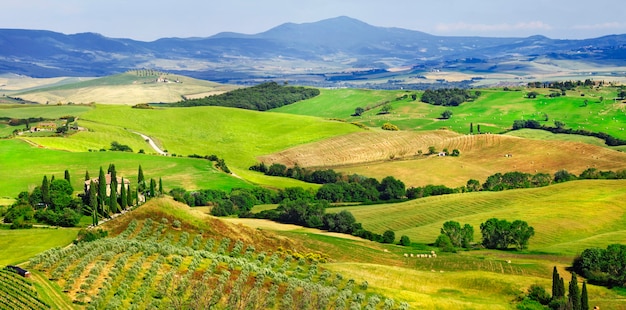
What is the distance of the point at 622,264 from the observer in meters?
85.9

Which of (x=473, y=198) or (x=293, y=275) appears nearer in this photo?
(x=293, y=275)

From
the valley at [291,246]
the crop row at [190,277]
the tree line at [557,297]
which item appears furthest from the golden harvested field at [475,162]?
the crop row at [190,277]

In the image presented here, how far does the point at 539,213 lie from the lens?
389 ft

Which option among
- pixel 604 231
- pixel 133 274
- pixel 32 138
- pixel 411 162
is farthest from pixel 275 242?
pixel 32 138

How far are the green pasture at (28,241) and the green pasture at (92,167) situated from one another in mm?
47776

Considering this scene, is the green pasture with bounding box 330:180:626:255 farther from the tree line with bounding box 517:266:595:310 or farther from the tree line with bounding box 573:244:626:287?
the tree line with bounding box 517:266:595:310

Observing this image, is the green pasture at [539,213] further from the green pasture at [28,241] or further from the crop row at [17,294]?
the crop row at [17,294]

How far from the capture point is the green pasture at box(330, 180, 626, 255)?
354 ft

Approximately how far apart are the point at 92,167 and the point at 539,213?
90.7 meters

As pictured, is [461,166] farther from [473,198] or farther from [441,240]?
[441,240]

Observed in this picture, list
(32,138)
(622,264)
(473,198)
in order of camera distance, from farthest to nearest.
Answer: (32,138), (473,198), (622,264)

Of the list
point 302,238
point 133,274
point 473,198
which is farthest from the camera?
point 473,198

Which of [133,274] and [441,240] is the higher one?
[133,274]

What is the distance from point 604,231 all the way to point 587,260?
26.6m
